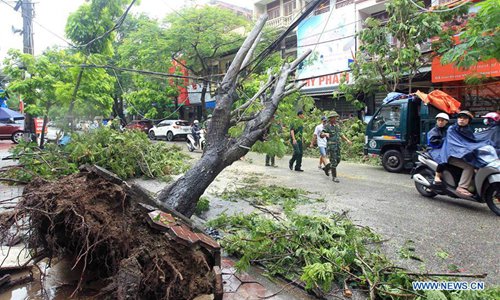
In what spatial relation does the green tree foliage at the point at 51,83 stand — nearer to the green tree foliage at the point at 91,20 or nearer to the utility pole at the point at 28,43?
the green tree foliage at the point at 91,20

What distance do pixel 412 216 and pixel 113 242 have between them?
4.72m

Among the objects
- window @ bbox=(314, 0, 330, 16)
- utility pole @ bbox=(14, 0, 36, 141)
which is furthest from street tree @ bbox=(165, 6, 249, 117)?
utility pole @ bbox=(14, 0, 36, 141)

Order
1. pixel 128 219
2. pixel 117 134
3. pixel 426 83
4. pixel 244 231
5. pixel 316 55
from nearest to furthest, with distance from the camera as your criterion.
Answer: pixel 128 219
pixel 244 231
pixel 117 134
pixel 426 83
pixel 316 55

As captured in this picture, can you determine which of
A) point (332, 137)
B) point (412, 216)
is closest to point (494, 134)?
point (412, 216)

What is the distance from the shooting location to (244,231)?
486 cm

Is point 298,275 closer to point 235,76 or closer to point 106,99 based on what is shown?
point 235,76

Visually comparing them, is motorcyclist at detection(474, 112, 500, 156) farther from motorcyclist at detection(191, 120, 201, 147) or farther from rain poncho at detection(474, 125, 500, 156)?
motorcyclist at detection(191, 120, 201, 147)

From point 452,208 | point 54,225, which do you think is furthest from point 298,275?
point 452,208

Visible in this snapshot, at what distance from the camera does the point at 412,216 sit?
5652 millimetres

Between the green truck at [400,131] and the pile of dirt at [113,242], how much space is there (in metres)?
8.04

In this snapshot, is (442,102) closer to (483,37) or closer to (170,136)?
(483,37)

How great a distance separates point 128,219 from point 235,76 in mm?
3159

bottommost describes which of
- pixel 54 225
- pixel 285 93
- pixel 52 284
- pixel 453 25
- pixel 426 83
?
pixel 52 284

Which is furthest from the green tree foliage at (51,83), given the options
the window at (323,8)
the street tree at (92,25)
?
the window at (323,8)
